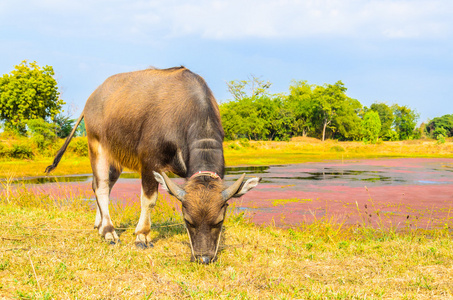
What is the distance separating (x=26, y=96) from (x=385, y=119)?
64.8 meters

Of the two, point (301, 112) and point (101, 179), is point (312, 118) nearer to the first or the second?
point (301, 112)

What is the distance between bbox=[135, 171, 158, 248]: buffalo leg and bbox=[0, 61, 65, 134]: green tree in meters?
38.0

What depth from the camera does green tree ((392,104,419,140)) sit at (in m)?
77.4

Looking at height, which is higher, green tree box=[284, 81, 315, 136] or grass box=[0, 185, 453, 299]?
green tree box=[284, 81, 315, 136]

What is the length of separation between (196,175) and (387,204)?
297 inches

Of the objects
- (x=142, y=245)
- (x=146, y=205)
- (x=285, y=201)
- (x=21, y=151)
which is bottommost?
(x=285, y=201)

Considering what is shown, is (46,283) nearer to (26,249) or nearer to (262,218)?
(26,249)

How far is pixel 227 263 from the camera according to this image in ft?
15.4

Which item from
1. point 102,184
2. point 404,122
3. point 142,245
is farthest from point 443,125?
point 142,245

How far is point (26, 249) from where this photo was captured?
15.9 ft

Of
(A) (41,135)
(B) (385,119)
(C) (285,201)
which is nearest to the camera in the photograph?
(C) (285,201)

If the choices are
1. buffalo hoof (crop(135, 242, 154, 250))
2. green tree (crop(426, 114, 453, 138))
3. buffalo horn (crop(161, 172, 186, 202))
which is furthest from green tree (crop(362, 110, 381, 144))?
buffalo horn (crop(161, 172, 186, 202))

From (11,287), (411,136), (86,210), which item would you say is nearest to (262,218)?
(86,210)

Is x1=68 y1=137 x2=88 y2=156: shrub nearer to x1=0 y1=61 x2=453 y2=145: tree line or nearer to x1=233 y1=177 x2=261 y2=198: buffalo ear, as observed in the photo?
x1=0 y1=61 x2=453 y2=145: tree line
